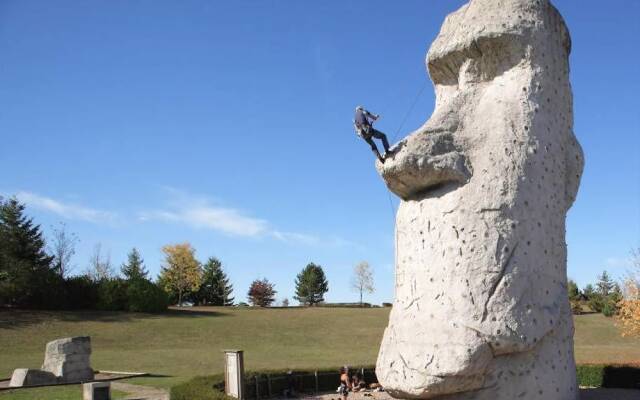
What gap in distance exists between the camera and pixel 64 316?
44375 millimetres

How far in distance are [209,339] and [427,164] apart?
33.1 metres

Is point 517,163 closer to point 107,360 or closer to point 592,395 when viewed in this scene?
point 592,395

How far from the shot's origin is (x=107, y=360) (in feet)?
95.1

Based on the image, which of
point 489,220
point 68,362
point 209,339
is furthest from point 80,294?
point 489,220

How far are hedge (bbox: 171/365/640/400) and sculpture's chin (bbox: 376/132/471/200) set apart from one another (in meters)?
7.84

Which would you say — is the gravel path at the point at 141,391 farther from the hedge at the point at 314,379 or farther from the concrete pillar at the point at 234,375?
the concrete pillar at the point at 234,375

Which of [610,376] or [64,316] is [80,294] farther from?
[610,376]

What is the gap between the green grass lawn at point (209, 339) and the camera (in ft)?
87.6

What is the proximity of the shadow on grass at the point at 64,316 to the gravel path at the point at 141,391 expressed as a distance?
78.0 ft

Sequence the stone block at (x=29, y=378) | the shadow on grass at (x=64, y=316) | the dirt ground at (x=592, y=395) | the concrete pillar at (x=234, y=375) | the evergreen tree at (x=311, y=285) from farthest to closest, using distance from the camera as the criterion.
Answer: the evergreen tree at (x=311, y=285) → the shadow on grass at (x=64, y=316) → the stone block at (x=29, y=378) → the concrete pillar at (x=234, y=375) → the dirt ground at (x=592, y=395)

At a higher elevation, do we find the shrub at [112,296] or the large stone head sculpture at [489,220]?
the large stone head sculpture at [489,220]

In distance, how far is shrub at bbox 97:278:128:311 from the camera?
49.0 meters

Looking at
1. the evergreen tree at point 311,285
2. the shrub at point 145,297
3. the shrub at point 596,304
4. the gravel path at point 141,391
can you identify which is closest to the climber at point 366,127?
the gravel path at point 141,391

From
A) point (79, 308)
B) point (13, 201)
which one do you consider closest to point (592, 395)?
point (79, 308)
